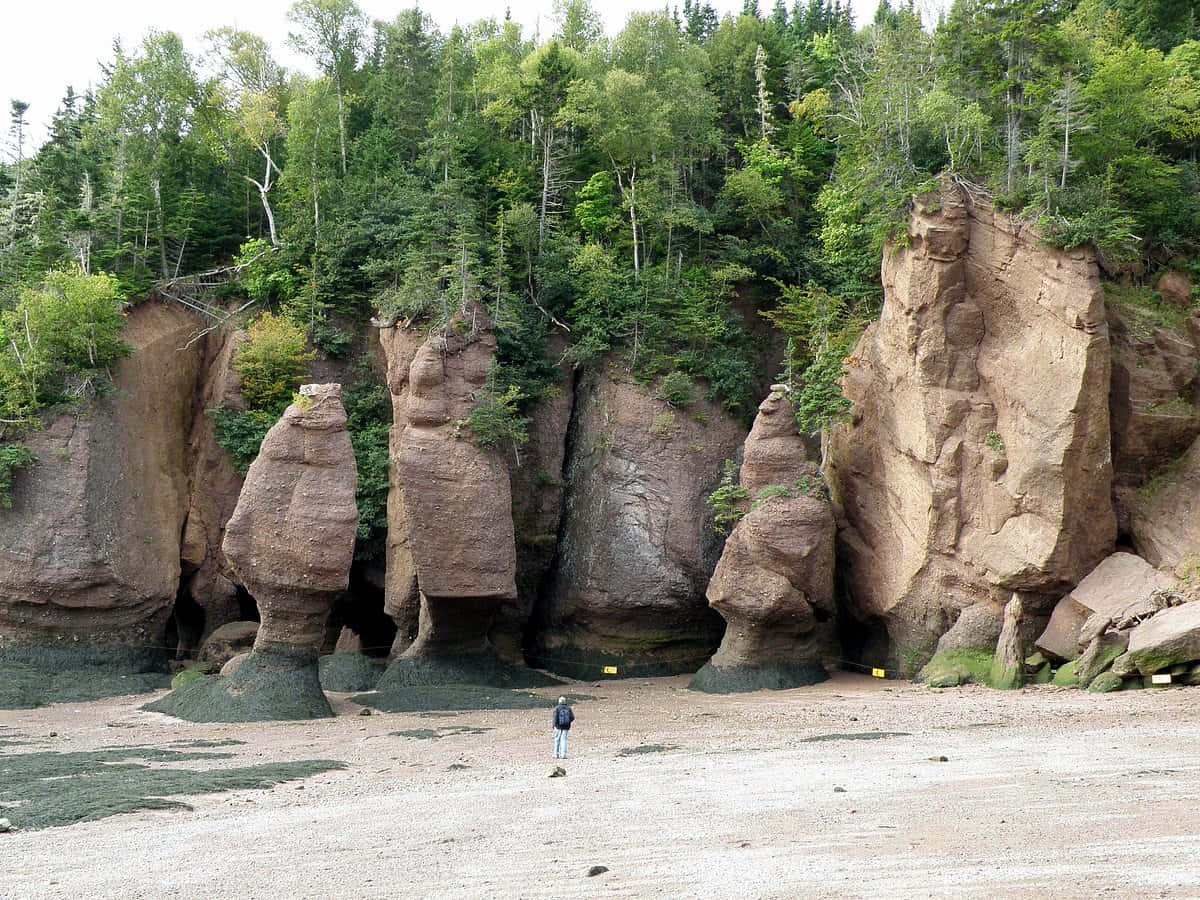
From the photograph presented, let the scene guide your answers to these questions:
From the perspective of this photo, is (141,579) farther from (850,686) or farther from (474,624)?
(850,686)

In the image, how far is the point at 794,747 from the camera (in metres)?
19.4

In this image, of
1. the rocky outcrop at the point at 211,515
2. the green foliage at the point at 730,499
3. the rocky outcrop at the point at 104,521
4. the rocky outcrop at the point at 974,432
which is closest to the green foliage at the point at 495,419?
the green foliage at the point at 730,499

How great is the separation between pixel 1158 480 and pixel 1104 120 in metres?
10.2

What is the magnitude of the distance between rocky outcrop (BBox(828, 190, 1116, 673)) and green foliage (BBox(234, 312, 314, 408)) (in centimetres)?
1846

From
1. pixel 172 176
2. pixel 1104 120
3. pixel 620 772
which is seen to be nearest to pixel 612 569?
pixel 620 772

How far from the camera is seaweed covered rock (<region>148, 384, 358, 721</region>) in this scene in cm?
2642

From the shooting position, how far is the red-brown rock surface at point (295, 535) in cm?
2666

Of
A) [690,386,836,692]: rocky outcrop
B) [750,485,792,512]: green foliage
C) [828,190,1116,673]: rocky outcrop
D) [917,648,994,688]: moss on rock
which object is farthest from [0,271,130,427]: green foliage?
[917,648,994,688]: moss on rock

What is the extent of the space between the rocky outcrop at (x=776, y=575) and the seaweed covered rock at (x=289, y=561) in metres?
10.4

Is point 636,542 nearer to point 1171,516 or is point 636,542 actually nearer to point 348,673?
point 348,673

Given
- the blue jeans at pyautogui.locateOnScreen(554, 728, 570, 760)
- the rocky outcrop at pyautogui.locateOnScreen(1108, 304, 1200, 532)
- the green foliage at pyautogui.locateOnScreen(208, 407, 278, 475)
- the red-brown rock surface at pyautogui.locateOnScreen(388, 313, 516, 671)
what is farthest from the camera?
the green foliage at pyautogui.locateOnScreen(208, 407, 278, 475)

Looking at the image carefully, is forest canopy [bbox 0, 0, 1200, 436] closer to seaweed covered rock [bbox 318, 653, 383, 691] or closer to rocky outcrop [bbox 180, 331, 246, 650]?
rocky outcrop [bbox 180, 331, 246, 650]

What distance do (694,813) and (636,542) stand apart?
20.9 m

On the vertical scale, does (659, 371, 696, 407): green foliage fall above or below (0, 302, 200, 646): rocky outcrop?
above
